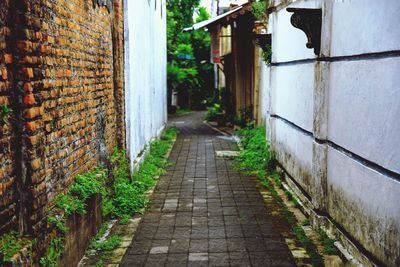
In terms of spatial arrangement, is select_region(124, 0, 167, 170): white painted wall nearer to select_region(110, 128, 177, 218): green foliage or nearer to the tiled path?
select_region(110, 128, 177, 218): green foliage

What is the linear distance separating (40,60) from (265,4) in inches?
315

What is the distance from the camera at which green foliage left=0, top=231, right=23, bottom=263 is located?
3.44 metres

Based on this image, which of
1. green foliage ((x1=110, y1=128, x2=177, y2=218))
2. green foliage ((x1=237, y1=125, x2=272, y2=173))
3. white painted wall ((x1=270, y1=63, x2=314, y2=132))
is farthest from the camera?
green foliage ((x1=237, y1=125, x2=272, y2=173))

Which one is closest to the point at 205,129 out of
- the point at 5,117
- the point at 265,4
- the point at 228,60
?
the point at 228,60

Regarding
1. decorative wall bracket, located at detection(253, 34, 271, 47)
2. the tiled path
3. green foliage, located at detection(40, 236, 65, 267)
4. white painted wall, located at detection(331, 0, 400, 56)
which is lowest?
the tiled path

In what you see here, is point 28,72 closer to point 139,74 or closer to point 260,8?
point 139,74

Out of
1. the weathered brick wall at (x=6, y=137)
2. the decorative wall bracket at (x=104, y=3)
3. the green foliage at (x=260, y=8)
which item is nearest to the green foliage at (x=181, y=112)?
the green foliage at (x=260, y=8)

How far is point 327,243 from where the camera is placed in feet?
18.4

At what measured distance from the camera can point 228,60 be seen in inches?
874

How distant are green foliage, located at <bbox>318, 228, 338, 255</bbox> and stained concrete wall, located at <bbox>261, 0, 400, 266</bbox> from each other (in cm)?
22

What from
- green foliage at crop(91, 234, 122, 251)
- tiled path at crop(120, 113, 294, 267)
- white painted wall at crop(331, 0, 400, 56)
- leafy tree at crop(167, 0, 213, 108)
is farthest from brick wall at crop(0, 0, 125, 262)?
leafy tree at crop(167, 0, 213, 108)

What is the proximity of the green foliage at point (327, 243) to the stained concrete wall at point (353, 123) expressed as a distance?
0.22 meters

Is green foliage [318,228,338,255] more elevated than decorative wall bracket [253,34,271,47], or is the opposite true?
decorative wall bracket [253,34,271,47]

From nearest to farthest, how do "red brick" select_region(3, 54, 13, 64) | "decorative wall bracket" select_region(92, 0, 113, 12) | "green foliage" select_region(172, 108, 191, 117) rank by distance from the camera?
"red brick" select_region(3, 54, 13, 64), "decorative wall bracket" select_region(92, 0, 113, 12), "green foliage" select_region(172, 108, 191, 117)
